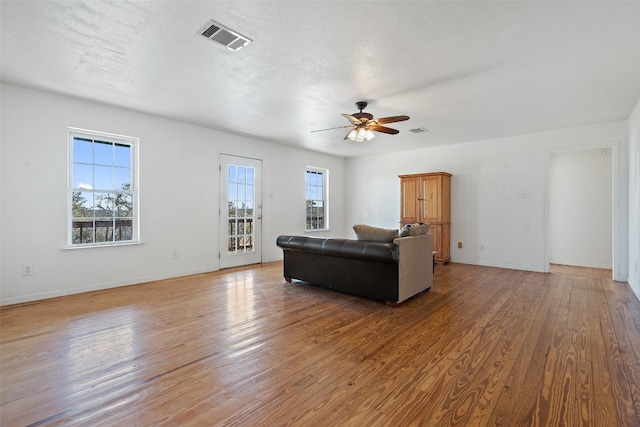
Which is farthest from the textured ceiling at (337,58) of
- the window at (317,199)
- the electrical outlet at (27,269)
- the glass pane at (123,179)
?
the window at (317,199)

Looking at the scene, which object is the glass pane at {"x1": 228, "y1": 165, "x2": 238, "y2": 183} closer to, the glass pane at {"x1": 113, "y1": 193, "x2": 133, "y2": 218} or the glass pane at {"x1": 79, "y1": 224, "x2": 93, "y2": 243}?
the glass pane at {"x1": 113, "y1": 193, "x2": 133, "y2": 218}

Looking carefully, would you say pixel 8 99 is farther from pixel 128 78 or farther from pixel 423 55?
pixel 423 55

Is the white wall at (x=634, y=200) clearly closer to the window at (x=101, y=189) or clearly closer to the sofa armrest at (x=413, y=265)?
the sofa armrest at (x=413, y=265)

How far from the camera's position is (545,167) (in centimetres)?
557

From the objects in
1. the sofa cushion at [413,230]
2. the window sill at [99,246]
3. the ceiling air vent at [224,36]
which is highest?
the ceiling air vent at [224,36]

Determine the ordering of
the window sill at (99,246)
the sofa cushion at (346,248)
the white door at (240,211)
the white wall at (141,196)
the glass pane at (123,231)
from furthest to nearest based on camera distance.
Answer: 1. the white door at (240,211)
2. the glass pane at (123,231)
3. the window sill at (99,246)
4. the white wall at (141,196)
5. the sofa cushion at (346,248)

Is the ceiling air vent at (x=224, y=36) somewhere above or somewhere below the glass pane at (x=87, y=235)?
above

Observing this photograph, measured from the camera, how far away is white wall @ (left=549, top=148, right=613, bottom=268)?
233 inches

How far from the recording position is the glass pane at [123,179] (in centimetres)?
453

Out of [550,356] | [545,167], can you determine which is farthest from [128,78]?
[545,167]

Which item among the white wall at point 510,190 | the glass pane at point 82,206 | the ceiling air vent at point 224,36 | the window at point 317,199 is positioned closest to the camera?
the ceiling air vent at point 224,36

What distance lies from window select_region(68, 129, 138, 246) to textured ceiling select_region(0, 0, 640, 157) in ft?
2.15

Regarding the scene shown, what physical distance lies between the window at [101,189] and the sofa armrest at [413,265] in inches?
154

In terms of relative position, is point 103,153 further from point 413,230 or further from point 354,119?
point 413,230
